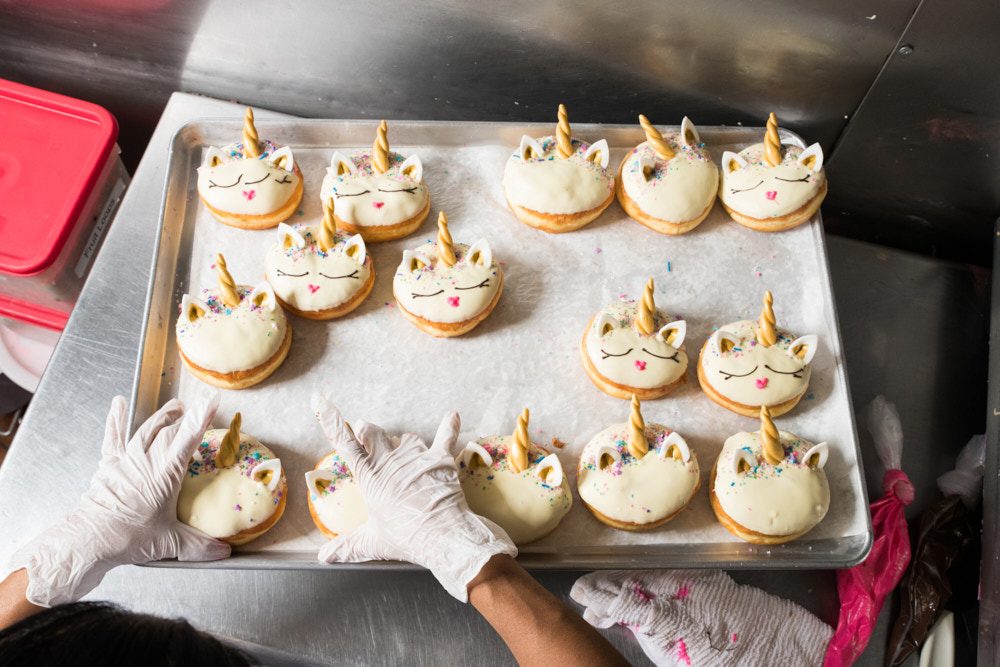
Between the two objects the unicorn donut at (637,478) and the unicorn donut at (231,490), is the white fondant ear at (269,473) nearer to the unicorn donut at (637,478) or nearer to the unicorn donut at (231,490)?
the unicorn donut at (231,490)

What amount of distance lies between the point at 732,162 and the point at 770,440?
3.08ft

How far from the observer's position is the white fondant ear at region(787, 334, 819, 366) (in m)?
1.99

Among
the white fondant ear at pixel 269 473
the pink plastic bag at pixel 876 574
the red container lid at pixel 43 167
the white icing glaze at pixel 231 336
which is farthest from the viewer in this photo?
the red container lid at pixel 43 167

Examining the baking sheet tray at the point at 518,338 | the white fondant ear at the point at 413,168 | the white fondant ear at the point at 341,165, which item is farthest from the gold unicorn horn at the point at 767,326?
the white fondant ear at the point at 341,165

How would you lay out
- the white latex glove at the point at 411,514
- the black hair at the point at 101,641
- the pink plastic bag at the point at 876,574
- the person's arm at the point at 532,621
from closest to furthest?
the black hair at the point at 101,641, the person's arm at the point at 532,621, the white latex glove at the point at 411,514, the pink plastic bag at the point at 876,574

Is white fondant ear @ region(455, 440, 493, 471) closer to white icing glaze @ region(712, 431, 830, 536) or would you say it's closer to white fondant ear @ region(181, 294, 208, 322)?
white icing glaze @ region(712, 431, 830, 536)

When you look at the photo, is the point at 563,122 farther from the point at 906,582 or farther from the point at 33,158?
the point at 33,158

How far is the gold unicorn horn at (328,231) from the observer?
2088mm

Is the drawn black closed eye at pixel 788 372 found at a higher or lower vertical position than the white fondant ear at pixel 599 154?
lower

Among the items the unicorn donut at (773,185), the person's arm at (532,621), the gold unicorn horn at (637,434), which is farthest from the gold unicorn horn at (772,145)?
the person's arm at (532,621)

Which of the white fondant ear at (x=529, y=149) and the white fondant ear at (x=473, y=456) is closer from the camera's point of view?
the white fondant ear at (x=473, y=456)

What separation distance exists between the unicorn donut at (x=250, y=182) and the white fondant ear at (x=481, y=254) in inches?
25.3

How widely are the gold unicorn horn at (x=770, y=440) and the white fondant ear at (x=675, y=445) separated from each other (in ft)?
0.68

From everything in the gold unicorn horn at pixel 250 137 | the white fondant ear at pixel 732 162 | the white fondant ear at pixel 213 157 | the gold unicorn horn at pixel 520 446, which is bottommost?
the gold unicorn horn at pixel 520 446
